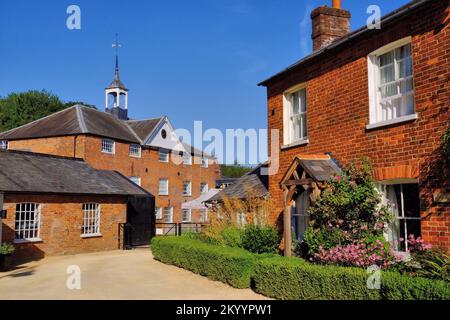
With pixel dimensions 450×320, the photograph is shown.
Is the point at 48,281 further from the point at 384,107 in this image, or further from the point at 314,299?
the point at 384,107

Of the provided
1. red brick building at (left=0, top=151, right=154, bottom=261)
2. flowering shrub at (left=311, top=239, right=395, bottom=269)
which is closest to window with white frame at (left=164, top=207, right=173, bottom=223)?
red brick building at (left=0, top=151, right=154, bottom=261)

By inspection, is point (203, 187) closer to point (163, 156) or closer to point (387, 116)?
point (163, 156)

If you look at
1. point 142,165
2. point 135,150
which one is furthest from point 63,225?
point 142,165

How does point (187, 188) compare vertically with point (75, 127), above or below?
below

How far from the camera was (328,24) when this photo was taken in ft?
49.9

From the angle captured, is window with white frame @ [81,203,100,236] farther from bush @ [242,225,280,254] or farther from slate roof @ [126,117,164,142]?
slate roof @ [126,117,164,142]

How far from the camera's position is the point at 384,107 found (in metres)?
10.0

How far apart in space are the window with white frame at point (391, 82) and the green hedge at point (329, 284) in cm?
365

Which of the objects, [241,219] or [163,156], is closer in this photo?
[241,219]

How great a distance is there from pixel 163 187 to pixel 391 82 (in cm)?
3220

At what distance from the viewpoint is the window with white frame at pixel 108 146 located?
33094 mm

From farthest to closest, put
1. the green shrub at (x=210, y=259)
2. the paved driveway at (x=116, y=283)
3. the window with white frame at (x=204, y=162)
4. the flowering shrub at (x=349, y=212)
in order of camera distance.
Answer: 1. the window with white frame at (x=204, y=162)
2. the green shrub at (x=210, y=259)
3. the paved driveway at (x=116, y=283)
4. the flowering shrub at (x=349, y=212)

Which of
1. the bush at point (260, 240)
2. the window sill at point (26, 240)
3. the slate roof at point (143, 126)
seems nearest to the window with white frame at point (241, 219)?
the bush at point (260, 240)

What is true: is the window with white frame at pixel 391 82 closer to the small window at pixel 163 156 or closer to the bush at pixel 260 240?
the bush at pixel 260 240
